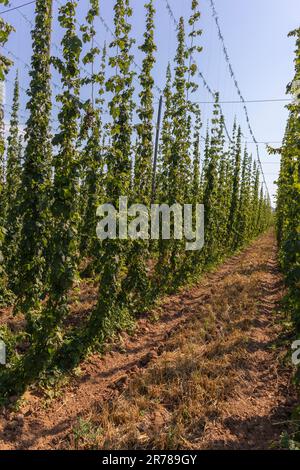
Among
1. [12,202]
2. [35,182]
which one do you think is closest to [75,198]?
[35,182]

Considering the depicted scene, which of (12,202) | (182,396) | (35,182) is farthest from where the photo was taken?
(12,202)

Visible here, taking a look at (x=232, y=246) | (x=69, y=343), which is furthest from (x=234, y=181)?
(x=69, y=343)

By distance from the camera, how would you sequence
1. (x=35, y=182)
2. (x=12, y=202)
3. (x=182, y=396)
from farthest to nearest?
(x=12, y=202)
(x=35, y=182)
(x=182, y=396)

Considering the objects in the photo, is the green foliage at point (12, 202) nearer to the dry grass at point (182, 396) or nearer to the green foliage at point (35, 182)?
the green foliage at point (35, 182)

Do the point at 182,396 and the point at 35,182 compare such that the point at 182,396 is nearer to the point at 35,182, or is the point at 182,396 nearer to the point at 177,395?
the point at 177,395

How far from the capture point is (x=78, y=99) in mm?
5344

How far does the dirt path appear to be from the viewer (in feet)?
14.9

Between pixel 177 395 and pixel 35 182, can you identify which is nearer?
pixel 177 395

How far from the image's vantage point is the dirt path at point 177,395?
454cm

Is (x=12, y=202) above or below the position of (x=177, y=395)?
above

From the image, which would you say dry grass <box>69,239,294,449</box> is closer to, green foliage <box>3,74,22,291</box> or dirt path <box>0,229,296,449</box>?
dirt path <box>0,229,296,449</box>

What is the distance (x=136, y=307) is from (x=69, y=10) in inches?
247

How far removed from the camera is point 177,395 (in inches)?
210

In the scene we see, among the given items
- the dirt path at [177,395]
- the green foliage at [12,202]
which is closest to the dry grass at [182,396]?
the dirt path at [177,395]
